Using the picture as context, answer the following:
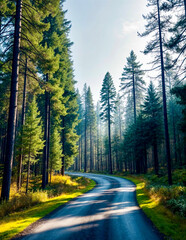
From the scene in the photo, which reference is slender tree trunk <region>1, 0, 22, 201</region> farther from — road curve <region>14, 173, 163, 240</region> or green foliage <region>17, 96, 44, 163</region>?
green foliage <region>17, 96, 44, 163</region>

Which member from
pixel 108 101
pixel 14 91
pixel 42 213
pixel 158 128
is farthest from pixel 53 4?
pixel 108 101

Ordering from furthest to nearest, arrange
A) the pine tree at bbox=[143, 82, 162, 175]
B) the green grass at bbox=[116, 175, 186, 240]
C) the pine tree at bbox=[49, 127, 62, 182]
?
the pine tree at bbox=[143, 82, 162, 175] < the pine tree at bbox=[49, 127, 62, 182] < the green grass at bbox=[116, 175, 186, 240]

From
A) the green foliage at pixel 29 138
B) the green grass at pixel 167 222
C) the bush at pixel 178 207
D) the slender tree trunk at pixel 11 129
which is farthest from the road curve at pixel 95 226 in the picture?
the green foliage at pixel 29 138

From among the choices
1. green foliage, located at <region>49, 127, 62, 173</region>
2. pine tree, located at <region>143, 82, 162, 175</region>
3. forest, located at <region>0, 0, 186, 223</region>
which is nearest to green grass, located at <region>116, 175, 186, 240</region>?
forest, located at <region>0, 0, 186, 223</region>

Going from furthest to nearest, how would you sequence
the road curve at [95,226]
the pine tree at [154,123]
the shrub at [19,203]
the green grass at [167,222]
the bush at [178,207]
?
the pine tree at [154,123] → the shrub at [19,203] → the bush at [178,207] → the green grass at [167,222] → the road curve at [95,226]

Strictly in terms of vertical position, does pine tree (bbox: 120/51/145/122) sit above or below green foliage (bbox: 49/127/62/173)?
above

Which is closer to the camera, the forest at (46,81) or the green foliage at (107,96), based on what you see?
the forest at (46,81)

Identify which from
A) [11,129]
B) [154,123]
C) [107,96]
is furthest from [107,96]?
[11,129]

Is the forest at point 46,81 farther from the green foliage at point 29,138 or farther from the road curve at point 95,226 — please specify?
the road curve at point 95,226

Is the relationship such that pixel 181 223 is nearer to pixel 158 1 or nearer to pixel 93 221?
pixel 93 221

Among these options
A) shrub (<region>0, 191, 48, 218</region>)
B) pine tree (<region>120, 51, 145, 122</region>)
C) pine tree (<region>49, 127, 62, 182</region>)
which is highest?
pine tree (<region>120, 51, 145, 122</region>)

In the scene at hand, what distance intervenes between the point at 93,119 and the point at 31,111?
33.2 meters

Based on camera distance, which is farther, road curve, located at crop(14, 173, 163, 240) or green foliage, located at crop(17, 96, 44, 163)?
green foliage, located at crop(17, 96, 44, 163)

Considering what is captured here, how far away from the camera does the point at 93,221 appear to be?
263 inches
